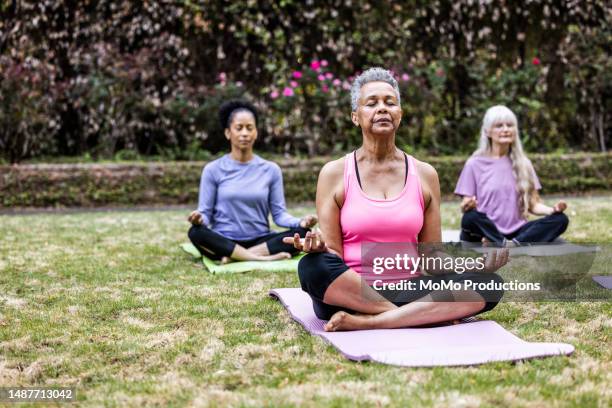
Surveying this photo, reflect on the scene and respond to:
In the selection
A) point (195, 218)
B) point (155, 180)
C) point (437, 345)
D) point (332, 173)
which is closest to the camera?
point (437, 345)

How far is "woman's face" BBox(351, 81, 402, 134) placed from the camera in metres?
3.18

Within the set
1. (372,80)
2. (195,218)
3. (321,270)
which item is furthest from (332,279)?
(195,218)

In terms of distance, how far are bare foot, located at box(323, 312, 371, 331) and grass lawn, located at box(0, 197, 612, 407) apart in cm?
10

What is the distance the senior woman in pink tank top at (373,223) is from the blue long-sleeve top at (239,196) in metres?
1.96

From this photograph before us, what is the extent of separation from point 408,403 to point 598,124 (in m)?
10.0

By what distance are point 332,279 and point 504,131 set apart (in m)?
2.77

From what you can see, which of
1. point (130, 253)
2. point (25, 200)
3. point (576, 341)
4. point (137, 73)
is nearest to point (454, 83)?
point (137, 73)

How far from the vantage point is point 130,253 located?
539 cm

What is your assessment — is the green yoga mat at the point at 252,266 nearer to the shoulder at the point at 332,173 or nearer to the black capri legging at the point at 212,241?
the black capri legging at the point at 212,241

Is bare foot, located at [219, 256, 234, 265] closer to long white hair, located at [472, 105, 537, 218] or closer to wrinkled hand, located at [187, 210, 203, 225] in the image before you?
wrinkled hand, located at [187, 210, 203, 225]

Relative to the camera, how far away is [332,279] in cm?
297

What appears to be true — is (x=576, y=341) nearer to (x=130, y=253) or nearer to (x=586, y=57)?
(x=130, y=253)

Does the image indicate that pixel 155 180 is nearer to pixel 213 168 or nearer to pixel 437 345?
pixel 213 168

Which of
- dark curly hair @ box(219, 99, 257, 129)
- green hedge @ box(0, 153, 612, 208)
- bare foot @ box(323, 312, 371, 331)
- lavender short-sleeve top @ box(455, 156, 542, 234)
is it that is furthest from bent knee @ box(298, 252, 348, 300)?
green hedge @ box(0, 153, 612, 208)
